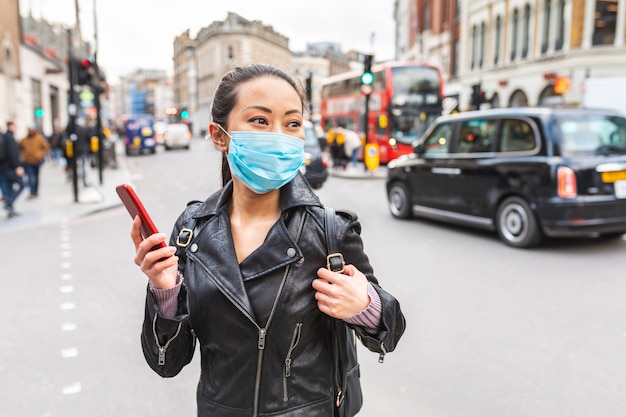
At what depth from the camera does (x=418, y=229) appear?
913cm

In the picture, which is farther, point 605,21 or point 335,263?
point 605,21

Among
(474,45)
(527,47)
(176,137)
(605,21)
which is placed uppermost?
(474,45)

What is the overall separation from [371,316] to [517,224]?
6.52 meters

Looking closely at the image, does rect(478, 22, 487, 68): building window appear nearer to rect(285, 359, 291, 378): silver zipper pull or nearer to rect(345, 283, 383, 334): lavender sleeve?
rect(345, 283, 383, 334): lavender sleeve

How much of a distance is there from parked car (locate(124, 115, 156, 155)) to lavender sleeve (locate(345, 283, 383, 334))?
106 ft

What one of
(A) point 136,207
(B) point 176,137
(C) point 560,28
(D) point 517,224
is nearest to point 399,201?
(D) point 517,224

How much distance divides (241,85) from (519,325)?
3.80 meters

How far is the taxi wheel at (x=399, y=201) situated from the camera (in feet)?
32.5

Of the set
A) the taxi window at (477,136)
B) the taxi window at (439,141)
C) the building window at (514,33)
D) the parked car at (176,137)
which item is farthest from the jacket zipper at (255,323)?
the parked car at (176,137)

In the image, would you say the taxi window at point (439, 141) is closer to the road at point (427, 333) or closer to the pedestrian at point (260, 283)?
the road at point (427, 333)

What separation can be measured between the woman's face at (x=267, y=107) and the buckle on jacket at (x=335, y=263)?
0.41 m

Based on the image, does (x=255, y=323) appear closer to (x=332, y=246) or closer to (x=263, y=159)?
(x=332, y=246)

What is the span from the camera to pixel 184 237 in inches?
65.7

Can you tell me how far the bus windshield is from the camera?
21469mm
